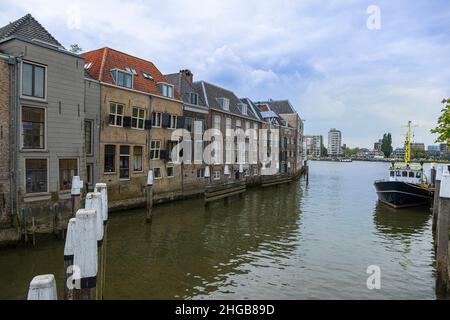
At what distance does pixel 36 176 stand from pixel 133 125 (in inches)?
372

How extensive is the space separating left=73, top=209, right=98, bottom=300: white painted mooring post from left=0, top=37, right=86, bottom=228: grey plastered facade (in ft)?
38.6

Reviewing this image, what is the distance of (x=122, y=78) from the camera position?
74.6ft

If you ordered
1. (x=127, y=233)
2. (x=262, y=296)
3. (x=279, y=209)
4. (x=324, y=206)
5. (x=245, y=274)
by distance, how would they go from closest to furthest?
(x=262, y=296) < (x=245, y=274) < (x=127, y=233) < (x=279, y=209) < (x=324, y=206)

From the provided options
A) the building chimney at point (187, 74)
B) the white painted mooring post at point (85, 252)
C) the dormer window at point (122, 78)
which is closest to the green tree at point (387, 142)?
the building chimney at point (187, 74)

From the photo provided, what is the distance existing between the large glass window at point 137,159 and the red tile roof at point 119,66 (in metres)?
4.92

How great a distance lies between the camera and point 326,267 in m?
12.7

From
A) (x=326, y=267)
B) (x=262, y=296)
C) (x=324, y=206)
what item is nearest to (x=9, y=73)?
(x=262, y=296)

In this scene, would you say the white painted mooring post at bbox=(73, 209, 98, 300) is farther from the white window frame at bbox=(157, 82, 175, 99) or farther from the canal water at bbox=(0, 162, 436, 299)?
the white window frame at bbox=(157, 82, 175, 99)

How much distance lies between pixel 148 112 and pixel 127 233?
11423mm

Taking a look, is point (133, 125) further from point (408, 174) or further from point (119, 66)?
point (408, 174)

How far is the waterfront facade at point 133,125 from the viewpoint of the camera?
70.9ft

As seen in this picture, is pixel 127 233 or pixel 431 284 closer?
pixel 431 284

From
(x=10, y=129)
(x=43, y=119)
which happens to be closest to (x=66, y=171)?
(x=43, y=119)
